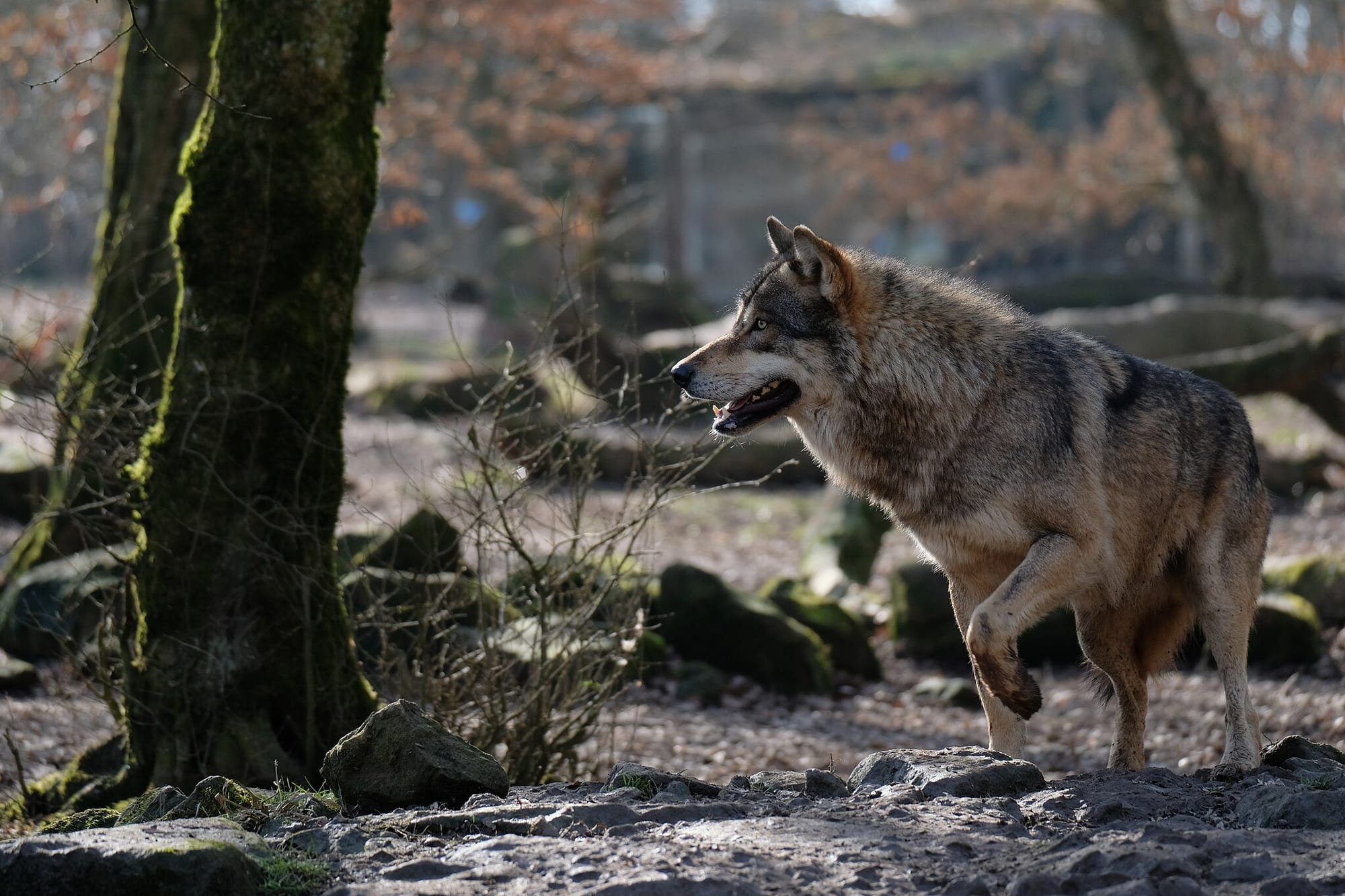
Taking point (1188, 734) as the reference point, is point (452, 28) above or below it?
above

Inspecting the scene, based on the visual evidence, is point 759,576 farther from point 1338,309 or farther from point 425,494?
point 1338,309

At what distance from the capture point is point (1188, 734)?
24.2 feet

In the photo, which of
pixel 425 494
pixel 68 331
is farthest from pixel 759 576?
pixel 68 331

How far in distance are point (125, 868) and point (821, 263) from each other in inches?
128

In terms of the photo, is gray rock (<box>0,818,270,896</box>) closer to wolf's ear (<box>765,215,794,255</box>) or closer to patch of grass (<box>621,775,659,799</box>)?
patch of grass (<box>621,775,659,799</box>)

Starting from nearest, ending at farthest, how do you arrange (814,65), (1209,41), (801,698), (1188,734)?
1. (1188,734)
2. (801,698)
3. (1209,41)
4. (814,65)

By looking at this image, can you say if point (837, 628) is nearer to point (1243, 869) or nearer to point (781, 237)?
point (781, 237)

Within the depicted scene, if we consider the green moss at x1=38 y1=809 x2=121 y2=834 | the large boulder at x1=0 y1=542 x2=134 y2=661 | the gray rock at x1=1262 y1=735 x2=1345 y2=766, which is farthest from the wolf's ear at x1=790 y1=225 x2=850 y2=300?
the large boulder at x1=0 y1=542 x2=134 y2=661

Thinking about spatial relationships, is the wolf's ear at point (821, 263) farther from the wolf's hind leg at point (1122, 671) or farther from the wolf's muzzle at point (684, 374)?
the wolf's hind leg at point (1122, 671)

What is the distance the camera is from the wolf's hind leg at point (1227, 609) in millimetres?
5441

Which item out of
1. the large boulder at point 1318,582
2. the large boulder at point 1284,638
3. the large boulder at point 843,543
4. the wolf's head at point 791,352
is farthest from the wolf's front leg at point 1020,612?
the large boulder at point 843,543

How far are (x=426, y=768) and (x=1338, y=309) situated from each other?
53.0 feet

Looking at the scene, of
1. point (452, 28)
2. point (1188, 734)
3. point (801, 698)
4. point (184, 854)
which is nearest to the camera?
point (184, 854)

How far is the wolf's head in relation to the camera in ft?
17.3
